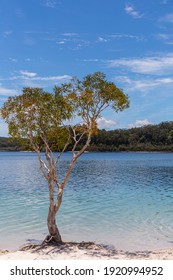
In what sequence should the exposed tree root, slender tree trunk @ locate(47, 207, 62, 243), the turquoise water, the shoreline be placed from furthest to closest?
the turquoise water, slender tree trunk @ locate(47, 207, 62, 243), the exposed tree root, the shoreline

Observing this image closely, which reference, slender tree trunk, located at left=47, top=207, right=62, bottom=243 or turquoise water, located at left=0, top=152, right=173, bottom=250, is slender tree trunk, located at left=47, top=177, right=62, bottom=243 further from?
turquoise water, located at left=0, top=152, right=173, bottom=250

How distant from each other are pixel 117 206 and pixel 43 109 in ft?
45.4

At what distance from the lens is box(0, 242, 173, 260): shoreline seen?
13560 mm

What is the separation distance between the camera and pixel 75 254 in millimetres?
13977

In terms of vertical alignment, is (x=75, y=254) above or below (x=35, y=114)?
below

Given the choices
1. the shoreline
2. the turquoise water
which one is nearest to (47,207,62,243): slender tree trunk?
the shoreline

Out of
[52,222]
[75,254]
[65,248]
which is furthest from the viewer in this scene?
[52,222]

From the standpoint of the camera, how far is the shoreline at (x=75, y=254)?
534 inches

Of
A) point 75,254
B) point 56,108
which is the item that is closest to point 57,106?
point 56,108

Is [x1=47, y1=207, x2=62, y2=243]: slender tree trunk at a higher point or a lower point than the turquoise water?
higher

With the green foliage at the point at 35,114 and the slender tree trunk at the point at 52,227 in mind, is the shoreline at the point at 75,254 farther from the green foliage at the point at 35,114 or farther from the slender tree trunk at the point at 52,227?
the green foliage at the point at 35,114

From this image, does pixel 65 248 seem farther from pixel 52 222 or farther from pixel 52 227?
pixel 52 222

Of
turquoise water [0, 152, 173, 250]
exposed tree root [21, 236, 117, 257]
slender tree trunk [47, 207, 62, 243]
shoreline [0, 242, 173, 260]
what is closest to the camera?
shoreline [0, 242, 173, 260]
